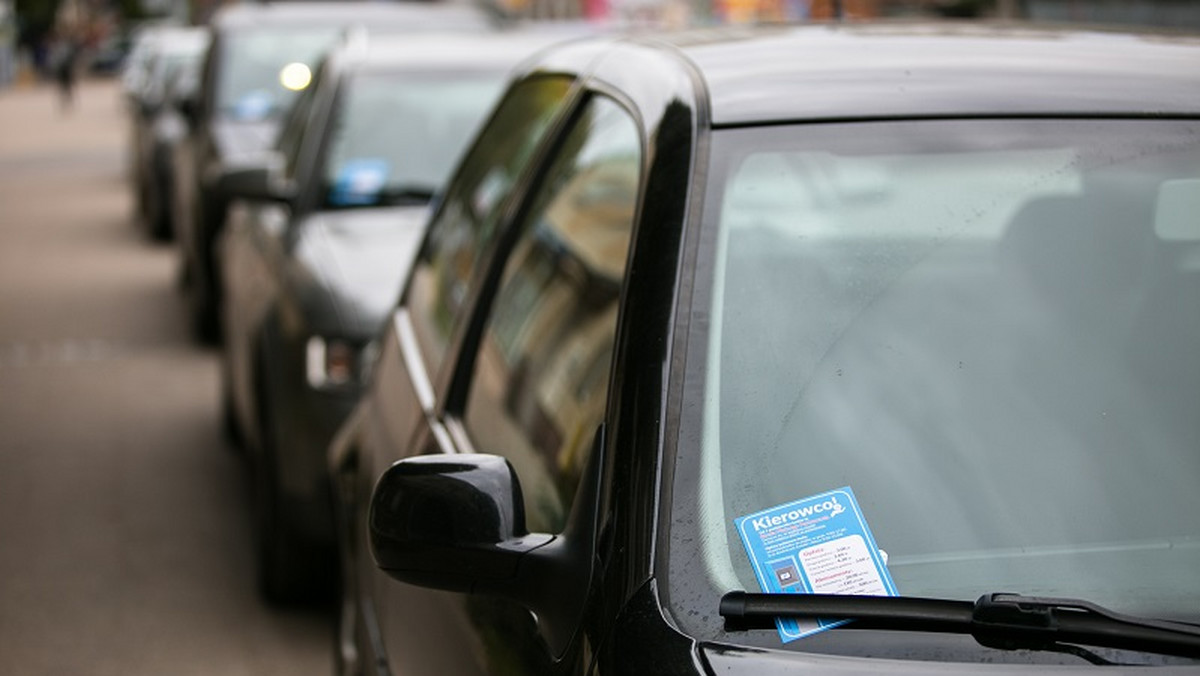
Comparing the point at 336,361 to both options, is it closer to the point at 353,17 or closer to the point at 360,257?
the point at 360,257

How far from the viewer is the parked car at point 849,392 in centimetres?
221

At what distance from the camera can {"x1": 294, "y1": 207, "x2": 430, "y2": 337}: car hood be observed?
611 cm

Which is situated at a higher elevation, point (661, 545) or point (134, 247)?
point (661, 545)

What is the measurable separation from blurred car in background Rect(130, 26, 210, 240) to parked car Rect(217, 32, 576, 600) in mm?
5530

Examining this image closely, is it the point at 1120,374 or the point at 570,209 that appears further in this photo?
the point at 570,209

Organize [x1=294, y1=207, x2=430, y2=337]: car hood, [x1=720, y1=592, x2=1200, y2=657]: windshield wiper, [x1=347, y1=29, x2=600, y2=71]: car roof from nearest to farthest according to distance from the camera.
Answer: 1. [x1=720, y1=592, x2=1200, y2=657]: windshield wiper
2. [x1=294, y1=207, x2=430, y2=337]: car hood
3. [x1=347, y1=29, x2=600, y2=71]: car roof

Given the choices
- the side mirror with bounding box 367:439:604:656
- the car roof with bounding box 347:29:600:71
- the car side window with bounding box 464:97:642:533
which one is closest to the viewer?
the side mirror with bounding box 367:439:604:656

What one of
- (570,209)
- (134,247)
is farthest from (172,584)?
(134,247)

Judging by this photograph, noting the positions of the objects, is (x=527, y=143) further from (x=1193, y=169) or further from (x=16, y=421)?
Answer: (x=16, y=421)

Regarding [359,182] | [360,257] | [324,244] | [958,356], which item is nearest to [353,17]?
[359,182]

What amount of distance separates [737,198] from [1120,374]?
0.53m

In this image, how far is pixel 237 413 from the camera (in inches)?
310

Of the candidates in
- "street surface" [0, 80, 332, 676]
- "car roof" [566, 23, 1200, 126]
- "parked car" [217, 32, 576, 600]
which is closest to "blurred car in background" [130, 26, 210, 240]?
"street surface" [0, 80, 332, 676]

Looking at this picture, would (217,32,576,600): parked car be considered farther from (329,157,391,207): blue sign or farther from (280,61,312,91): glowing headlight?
(280,61,312,91): glowing headlight
